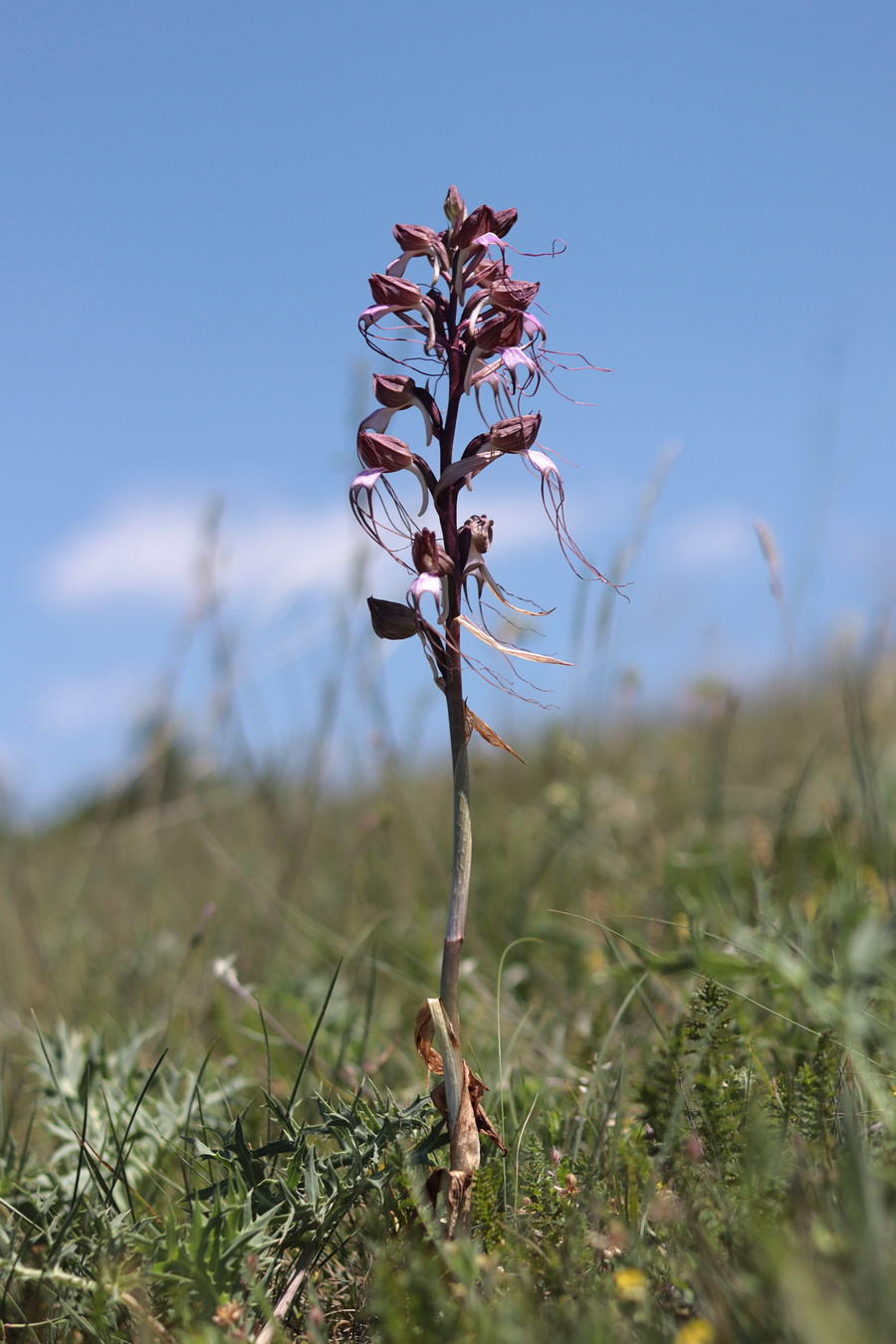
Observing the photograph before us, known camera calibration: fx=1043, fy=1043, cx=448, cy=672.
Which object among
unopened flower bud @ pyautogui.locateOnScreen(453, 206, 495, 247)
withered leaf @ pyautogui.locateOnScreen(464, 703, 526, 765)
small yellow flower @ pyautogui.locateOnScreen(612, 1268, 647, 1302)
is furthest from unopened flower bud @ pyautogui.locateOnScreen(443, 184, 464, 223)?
small yellow flower @ pyautogui.locateOnScreen(612, 1268, 647, 1302)

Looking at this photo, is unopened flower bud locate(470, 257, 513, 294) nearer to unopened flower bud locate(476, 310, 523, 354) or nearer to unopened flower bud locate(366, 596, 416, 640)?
unopened flower bud locate(476, 310, 523, 354)

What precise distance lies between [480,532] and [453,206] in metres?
0.55

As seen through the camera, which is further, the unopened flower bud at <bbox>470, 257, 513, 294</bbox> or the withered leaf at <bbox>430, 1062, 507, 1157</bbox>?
the unopened flower bud at <bbox>470, 257, 513, 294</bbox>

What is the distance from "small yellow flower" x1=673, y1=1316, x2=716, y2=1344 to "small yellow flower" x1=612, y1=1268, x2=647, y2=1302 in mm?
118

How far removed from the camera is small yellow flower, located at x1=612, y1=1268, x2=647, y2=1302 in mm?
1284

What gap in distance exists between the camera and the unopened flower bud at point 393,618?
64.7 inches

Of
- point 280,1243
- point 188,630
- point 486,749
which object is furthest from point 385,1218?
point 486,749

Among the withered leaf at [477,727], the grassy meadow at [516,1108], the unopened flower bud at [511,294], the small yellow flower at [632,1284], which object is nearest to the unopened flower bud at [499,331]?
the unopened flower bud at [511,294]

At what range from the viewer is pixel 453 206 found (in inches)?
68.2

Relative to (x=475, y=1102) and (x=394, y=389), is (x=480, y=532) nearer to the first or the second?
(x=394, y=389)

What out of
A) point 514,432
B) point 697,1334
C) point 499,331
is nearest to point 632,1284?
point 697,1334

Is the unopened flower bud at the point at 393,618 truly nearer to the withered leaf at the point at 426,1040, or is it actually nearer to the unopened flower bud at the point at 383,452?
the unopened flower bud at the point at 383,452

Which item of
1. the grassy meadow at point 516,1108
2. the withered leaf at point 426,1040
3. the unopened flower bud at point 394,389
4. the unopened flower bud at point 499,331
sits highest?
the unopened flower bud at point 499,331

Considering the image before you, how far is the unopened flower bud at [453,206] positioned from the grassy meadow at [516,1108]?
3.93ft
